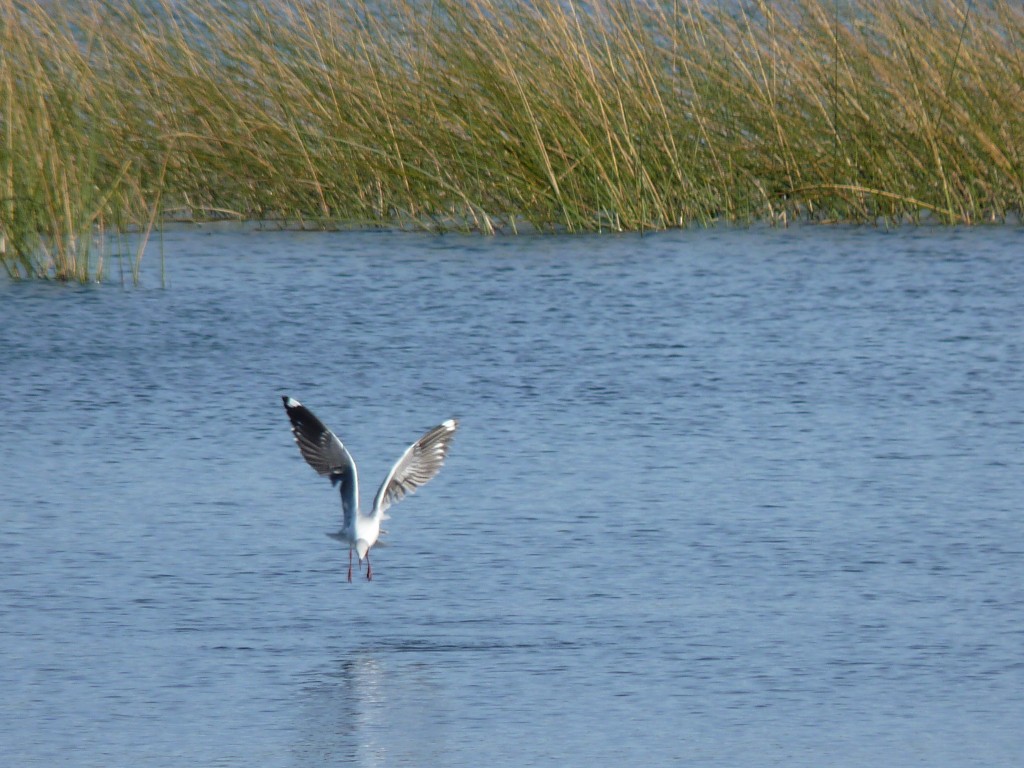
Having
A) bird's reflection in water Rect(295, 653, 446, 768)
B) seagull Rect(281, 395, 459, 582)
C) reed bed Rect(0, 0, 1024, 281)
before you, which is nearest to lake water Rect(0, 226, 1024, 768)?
bird's reflection in water Rect(295, 653, 446, 768)

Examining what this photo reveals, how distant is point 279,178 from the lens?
10.8m

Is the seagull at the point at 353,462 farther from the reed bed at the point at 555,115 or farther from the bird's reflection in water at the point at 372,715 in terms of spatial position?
the reed bed at the point at 555,115

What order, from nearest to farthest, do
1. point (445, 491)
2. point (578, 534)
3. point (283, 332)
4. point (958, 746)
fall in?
point (958, 746) → point (578, 534) → point (445, 491) → point (283, 332)

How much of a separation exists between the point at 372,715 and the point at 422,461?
38.1 inches

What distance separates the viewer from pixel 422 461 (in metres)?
5.05

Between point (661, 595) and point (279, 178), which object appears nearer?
point (661, 595)

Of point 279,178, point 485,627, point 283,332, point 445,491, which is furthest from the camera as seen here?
point 279,178

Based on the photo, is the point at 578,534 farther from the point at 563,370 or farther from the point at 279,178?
the point at 279,178

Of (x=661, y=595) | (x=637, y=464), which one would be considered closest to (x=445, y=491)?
(x=637, y=464)

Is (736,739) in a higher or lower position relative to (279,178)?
lower

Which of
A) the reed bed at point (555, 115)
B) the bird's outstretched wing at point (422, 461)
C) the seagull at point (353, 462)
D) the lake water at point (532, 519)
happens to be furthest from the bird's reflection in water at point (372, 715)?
the reed bed at point (555, 115)

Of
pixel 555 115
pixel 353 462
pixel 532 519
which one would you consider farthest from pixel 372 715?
pixel 555 115

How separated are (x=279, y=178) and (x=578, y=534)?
18.4 feet

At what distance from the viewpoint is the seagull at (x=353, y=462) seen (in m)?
4.82
